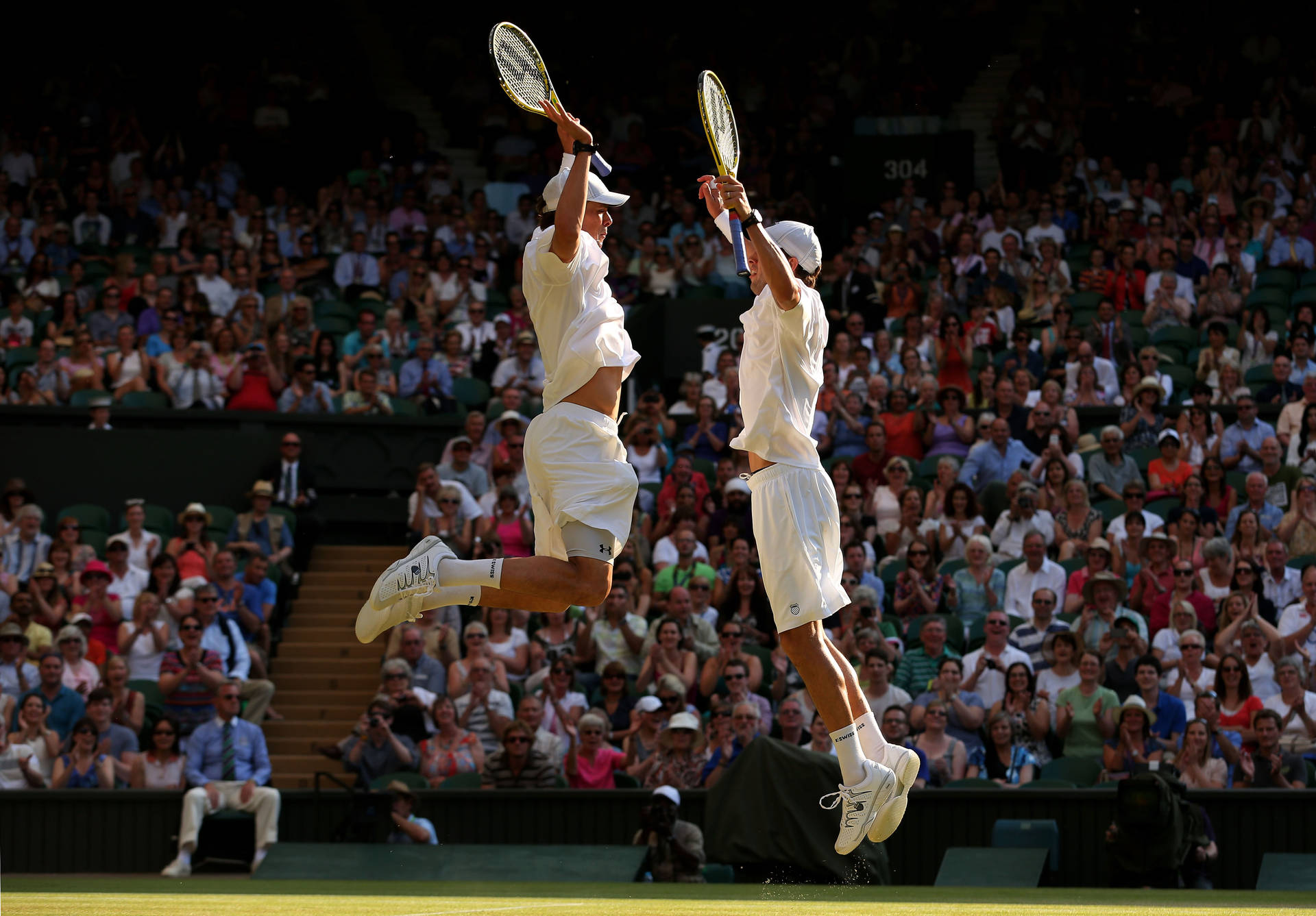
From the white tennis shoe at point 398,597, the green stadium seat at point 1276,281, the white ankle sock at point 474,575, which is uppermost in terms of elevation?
the green stadium seat at point 1276,281

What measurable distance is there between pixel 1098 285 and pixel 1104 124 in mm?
3778

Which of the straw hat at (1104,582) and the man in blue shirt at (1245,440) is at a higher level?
the man in blue shirt at (1245,440)

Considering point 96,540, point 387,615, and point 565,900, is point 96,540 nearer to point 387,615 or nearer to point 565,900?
point 565,900

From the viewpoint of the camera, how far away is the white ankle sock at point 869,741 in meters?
7.37

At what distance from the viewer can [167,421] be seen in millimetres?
16141

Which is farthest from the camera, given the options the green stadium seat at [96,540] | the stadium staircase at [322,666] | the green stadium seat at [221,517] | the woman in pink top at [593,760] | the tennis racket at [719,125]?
the green stadium seat at [221,517]

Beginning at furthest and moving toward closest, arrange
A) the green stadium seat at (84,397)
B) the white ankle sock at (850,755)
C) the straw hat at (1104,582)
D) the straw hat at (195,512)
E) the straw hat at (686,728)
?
the green stadium seat at (84,397) < the straw hat at (195,512) < the straw hat at (1104,582) < the straw hat at (686,728) < the white ankle sock at (850,755)

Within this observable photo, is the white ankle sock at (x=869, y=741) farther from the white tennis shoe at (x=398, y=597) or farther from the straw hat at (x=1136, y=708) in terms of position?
the straw hat at (x=1136, y=708)

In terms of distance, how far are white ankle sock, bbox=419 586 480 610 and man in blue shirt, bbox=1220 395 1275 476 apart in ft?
30.8

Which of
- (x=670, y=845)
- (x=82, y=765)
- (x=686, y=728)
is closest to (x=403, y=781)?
(x=686, y=728)

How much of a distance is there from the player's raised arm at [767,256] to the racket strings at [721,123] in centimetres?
59

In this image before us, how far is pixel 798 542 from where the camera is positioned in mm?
7281

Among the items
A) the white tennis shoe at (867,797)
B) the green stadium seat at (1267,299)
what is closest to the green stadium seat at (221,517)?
the white tennis shoe at (867,797)

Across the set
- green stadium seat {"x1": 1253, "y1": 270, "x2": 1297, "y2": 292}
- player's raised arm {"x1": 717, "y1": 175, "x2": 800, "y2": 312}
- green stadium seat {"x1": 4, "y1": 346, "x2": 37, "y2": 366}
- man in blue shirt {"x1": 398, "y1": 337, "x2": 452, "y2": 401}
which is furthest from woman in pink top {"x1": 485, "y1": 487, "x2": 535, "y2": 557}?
green stadium seat {"x1": 1253, "y1": 270, "x2": 1297, "y2": 292}
